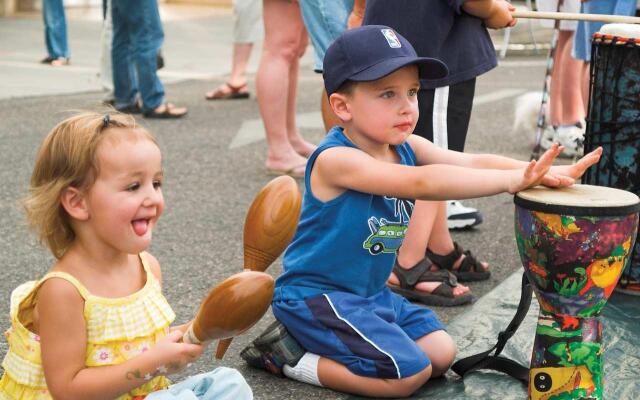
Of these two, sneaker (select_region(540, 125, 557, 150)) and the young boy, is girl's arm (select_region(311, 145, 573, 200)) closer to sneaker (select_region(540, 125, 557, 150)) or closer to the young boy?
the young boy

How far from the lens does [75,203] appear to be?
2166mm

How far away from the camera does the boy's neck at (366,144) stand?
9.26ft

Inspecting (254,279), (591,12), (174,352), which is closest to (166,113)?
(591,12)

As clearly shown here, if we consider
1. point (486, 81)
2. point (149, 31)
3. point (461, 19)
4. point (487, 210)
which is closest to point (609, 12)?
point (487, 210)

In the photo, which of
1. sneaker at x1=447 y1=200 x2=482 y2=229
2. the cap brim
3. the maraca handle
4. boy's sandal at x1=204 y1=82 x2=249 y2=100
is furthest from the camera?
boy's sandal at x1=204 y1=82 x2=249 y2=100

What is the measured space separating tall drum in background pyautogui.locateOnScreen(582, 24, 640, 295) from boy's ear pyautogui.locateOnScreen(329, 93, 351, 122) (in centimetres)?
113

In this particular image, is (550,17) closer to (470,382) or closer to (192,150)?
(470,382)

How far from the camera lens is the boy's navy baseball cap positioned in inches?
105

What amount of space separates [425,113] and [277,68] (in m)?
1.83

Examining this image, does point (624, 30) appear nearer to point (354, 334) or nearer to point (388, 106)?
point (388, 106)

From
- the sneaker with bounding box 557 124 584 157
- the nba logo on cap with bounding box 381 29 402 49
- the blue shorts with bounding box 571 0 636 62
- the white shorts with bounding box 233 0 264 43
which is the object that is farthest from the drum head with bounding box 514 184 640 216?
the white shorts with bounding box 233 0 264 43

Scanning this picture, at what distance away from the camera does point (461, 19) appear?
3.55 meters

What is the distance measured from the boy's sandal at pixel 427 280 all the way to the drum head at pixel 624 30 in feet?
3.22

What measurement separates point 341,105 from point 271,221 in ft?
1.98
